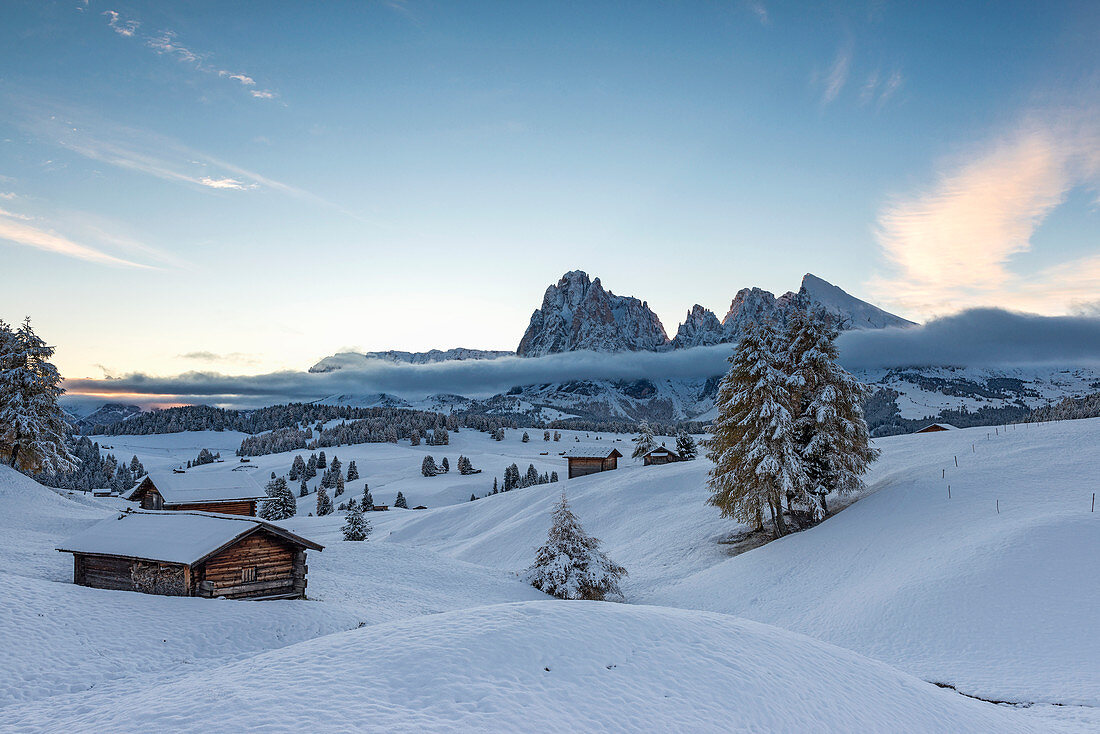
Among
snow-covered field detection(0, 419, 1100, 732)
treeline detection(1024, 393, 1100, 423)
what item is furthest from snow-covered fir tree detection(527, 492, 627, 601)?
treeline detection(1024, 393, 1100, 423)

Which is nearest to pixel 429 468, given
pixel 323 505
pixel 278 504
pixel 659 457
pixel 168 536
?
pixel 323 505

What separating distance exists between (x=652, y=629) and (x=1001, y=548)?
18669 millimetres

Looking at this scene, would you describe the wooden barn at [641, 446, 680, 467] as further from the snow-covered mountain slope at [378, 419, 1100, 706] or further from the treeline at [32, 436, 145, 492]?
the treeline at [32, 436, 145, 492]

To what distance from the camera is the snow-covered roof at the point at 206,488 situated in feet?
128

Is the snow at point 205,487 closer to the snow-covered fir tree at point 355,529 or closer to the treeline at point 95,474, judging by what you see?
the snow-covered fir tree at point 355,529

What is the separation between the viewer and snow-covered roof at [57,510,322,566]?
23.2 m

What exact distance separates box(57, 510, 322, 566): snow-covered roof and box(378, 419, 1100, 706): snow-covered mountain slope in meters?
21.9

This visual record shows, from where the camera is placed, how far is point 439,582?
114 feet

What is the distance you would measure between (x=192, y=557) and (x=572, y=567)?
20.1 meters

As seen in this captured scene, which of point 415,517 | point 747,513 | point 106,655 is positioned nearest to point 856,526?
point 747,513

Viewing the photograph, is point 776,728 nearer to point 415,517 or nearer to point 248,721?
point 248,721

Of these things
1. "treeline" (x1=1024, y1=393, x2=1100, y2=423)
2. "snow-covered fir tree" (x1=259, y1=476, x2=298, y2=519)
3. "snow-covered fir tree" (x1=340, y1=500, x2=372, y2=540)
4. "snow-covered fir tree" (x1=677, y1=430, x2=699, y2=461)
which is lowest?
"snow-covered fir tree" (x1=259, y1=476, x2=298, y2=519)

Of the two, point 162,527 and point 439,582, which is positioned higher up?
point 162,527

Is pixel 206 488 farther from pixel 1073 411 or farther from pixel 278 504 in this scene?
pixel 1073 411
